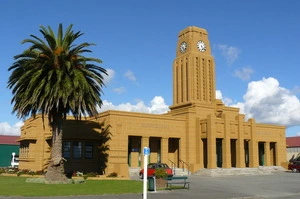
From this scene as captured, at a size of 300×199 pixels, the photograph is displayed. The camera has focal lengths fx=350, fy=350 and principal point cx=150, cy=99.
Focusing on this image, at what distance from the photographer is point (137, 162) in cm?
4425

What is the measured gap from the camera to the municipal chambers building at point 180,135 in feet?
134

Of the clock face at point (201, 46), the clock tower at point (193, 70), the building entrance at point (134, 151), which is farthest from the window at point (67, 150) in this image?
the clock face at point (201, 46)

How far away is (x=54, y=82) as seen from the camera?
29031 millimetres

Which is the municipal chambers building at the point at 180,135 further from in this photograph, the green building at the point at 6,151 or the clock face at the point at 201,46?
the green building at the point at 6,151

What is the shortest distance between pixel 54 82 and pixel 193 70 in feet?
92.6

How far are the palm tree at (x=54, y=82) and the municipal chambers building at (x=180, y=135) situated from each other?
8.79m

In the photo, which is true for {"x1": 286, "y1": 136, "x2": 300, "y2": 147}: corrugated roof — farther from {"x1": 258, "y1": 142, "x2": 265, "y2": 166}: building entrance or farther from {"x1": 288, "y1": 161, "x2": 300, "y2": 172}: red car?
{"x1": 288, "y1": 161, "x2": 300, "y2": 172}: red car

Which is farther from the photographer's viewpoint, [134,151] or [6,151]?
[6,151]

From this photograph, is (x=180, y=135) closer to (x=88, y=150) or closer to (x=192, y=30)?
(x=88, y=150)

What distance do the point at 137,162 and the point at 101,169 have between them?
5.47 meters

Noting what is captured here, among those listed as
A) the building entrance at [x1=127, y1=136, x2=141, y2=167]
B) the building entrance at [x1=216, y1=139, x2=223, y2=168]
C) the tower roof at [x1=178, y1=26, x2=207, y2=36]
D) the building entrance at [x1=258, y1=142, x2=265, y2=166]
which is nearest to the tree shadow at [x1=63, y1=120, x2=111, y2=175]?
the building entrance at [x1=127, y1=136, x2=141, y2=167]

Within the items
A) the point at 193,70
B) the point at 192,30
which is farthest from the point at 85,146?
the point at 192,30

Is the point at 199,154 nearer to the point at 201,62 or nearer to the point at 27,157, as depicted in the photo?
the point at 201,62

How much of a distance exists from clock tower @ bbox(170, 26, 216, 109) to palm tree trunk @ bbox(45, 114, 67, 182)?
2548cm
